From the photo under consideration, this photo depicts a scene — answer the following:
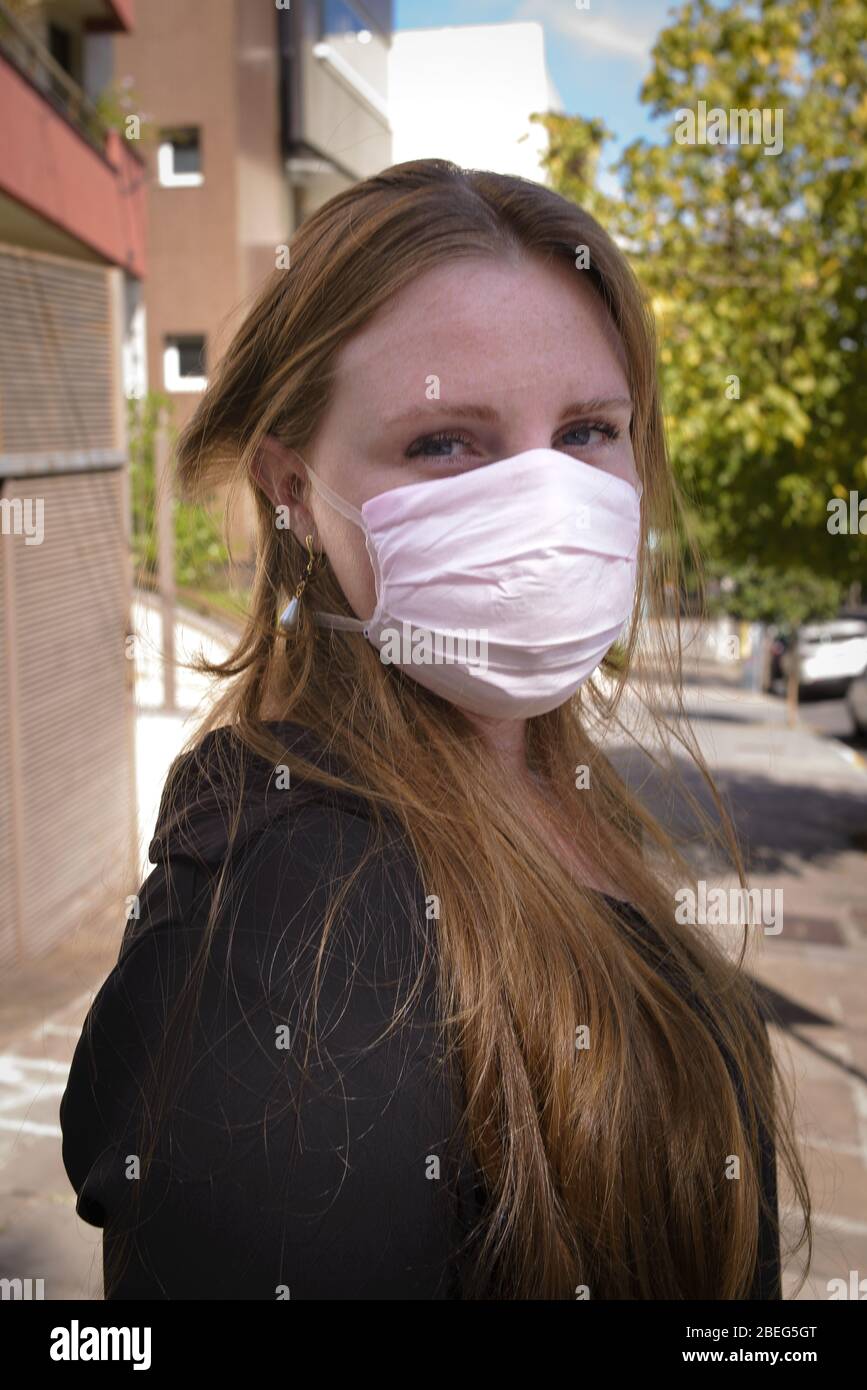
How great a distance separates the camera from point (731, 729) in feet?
60.3

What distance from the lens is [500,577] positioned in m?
1.45

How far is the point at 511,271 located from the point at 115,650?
774 centimetres

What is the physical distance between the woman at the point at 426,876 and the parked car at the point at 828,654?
2240cm

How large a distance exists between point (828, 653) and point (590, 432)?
23018mm

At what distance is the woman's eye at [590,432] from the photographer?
1425 millimetres

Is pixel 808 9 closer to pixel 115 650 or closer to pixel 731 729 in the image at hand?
pixel 115 650

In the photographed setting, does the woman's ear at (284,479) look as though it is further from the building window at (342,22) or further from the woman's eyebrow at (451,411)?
the building window at (342,22)

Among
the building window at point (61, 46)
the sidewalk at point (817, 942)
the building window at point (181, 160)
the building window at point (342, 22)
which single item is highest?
the building window at point (342, 22)

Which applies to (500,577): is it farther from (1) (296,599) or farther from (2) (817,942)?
(2) (817,942)

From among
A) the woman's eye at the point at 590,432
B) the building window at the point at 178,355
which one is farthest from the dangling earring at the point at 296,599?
the building window at the point at 178,355

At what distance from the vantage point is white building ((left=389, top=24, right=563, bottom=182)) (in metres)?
6.40

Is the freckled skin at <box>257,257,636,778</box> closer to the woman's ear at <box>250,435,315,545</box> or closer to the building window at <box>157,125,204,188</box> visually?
the woman's ear at <box>250,435,315,545</box>

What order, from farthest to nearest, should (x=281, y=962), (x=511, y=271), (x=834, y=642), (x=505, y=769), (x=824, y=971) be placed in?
(x=834, y=642), (x=824, y=971), (x=505, y=769), (x=511, y=271), (x=281, y=962)
